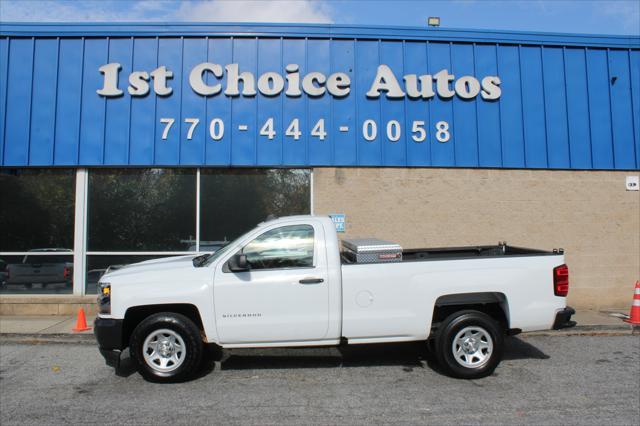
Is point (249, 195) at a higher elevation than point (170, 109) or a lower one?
lower

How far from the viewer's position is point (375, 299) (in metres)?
5.50

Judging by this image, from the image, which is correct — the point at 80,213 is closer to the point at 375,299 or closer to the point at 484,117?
the point at 375,299

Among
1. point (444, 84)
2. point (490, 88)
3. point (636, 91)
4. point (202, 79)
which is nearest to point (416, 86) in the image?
point (444, 84)

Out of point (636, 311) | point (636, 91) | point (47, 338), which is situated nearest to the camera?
point (47, 338)

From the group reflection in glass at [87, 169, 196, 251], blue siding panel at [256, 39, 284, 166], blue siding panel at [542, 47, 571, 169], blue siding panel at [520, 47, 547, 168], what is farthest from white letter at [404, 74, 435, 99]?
reflection in glass at [87, 169, 196, 251]

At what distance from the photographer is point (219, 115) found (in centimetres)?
977

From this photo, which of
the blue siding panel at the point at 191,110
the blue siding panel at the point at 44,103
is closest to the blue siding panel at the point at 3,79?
the blue siding panel at the point at 44,103

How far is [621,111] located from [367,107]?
5.59 m

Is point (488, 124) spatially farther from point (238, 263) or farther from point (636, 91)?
point (238, 263)

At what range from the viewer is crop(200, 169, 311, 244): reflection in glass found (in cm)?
980

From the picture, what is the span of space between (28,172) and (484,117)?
31.9 ft

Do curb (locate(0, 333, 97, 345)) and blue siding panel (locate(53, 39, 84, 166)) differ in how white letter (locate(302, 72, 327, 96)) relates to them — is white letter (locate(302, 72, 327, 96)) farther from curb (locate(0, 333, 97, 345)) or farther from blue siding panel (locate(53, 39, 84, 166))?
curb (locate(0, 333, 97, 345))

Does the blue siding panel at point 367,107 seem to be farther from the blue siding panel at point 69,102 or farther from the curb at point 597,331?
the blue siding panel at point 69,102

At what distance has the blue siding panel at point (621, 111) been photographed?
1018cm
